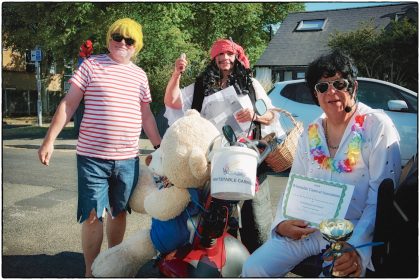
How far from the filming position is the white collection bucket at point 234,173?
183 cm

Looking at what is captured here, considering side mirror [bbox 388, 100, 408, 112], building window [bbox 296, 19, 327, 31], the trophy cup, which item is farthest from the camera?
building window [bbox 296, 19, 327, 31]

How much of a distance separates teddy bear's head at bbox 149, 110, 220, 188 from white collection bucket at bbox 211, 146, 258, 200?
30 cm

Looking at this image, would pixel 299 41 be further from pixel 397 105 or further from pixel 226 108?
pixel 226 108

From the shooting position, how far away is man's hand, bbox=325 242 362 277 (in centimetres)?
174

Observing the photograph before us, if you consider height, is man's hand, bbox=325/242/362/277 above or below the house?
below

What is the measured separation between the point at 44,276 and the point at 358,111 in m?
2.43

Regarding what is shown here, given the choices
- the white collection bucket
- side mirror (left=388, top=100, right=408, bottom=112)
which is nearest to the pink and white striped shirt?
the white collection bucket

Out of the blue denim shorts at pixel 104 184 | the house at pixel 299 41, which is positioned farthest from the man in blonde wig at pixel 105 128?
the house at pixel 299 41

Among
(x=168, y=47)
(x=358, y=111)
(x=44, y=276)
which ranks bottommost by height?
(x=44, y=276)

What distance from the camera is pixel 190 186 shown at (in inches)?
90.5

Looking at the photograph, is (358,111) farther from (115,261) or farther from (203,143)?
(115,261)

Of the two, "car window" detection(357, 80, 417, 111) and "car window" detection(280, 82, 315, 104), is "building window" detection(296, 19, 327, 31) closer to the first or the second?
"car window" detection(280, 82, 315, 104)

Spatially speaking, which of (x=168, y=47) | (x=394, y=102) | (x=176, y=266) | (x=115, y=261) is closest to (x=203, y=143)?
(x=176, y=266)

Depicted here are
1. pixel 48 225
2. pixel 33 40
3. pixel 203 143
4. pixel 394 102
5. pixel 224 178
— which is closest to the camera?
pixel 224 178
